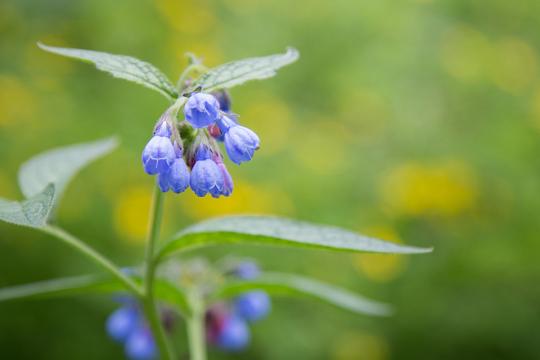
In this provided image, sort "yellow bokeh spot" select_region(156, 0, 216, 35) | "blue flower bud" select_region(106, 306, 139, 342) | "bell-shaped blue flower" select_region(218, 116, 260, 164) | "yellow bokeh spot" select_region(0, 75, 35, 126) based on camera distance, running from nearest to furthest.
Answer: "bell-shaped blue flower" select_region(218, 116, 260, 164) < "blue flower bud" select_region(106, 306, 139, 342) < "yellow bokeh spot" select_region(0, 75, 35, 126) < "yellow bokeh spot" select_region(156, 0, 216, 35)

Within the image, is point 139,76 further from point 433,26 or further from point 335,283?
point 433,26

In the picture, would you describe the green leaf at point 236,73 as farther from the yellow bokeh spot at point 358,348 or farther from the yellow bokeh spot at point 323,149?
the yellow bokeh spot at point 323,149

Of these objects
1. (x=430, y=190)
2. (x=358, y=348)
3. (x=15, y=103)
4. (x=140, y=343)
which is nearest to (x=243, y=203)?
(x=358, y=348)

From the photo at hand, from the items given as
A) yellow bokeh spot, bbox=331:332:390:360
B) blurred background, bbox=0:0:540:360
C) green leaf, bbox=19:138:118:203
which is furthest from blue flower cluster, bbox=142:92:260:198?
yellow bokeh spot, bbox=331:332:390:360

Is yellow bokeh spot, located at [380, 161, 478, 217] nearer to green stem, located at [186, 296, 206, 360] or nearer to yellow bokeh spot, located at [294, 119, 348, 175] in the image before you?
yellow bokeh spot, located at [294, 119, 348, 175]

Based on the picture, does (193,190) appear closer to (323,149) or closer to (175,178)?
(175,178)

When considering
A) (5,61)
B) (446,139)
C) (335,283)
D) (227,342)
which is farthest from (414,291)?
(5,61)
